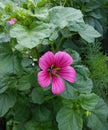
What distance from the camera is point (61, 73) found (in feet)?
3.45

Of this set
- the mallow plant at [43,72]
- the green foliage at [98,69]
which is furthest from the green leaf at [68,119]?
the green foliage at [98,69]

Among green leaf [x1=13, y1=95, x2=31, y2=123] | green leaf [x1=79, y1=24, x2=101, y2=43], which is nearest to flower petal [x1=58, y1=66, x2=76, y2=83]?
green leaf [x1=79, y1=24, x2=101, y2=43]

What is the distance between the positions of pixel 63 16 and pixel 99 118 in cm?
43

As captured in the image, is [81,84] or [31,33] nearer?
[31,33]

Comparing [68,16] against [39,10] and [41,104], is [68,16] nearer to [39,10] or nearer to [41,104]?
[39,10]

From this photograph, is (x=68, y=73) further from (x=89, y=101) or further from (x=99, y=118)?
(x=99, y=118)

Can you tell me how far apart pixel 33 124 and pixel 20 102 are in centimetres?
9

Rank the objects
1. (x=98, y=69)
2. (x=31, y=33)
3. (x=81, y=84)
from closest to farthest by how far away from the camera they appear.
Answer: (x=31, y=33) → (x=81, y=84) → (x=98, y=69)

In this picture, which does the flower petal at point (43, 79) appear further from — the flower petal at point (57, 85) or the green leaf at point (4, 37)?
the green leaf at point (4, 37)

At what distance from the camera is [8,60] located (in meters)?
1.03

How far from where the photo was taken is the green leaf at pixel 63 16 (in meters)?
1.00

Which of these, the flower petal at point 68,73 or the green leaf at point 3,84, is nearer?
the flower petal at point 68,73

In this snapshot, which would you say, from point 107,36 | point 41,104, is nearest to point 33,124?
point 41,104

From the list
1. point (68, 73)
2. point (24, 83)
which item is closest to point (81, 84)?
point (68, 73)
